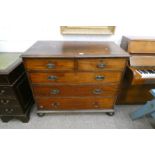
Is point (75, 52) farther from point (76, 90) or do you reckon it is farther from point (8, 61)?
point (8, 61)

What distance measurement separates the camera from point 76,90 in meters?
1.40

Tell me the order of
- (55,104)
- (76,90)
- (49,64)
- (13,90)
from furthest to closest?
(55,104) → (76,90) → (13,90) → (49,64)

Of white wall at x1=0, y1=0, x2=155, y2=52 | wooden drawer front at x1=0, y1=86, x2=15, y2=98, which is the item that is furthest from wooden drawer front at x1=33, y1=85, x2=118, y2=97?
white wall at x1=0, y1=0, x2=155, y2=52

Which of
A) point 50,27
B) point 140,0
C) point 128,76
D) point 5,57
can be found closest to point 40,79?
point 5,57

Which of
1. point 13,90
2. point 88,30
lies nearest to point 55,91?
point 13,90

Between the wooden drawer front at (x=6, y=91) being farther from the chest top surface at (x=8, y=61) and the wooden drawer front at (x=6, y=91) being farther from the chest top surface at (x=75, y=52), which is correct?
the chest top surface at (x=75, y=52)

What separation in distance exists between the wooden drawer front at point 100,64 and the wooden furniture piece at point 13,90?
689mm

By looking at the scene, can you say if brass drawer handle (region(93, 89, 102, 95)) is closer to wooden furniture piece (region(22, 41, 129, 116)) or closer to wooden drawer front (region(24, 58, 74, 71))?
wooden furniture piece (region(22, 41, 129, 116))

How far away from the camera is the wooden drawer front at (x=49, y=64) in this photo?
1.17 meters

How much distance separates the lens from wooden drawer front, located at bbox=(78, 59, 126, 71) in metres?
1.19

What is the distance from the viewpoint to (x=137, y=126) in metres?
1.56

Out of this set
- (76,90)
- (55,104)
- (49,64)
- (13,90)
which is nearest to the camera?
→ (49,64)

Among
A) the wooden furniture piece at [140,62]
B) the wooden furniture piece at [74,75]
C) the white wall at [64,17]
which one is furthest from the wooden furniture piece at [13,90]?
the wooden furniture piece at [140,62]

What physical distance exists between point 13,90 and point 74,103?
0.69 m
